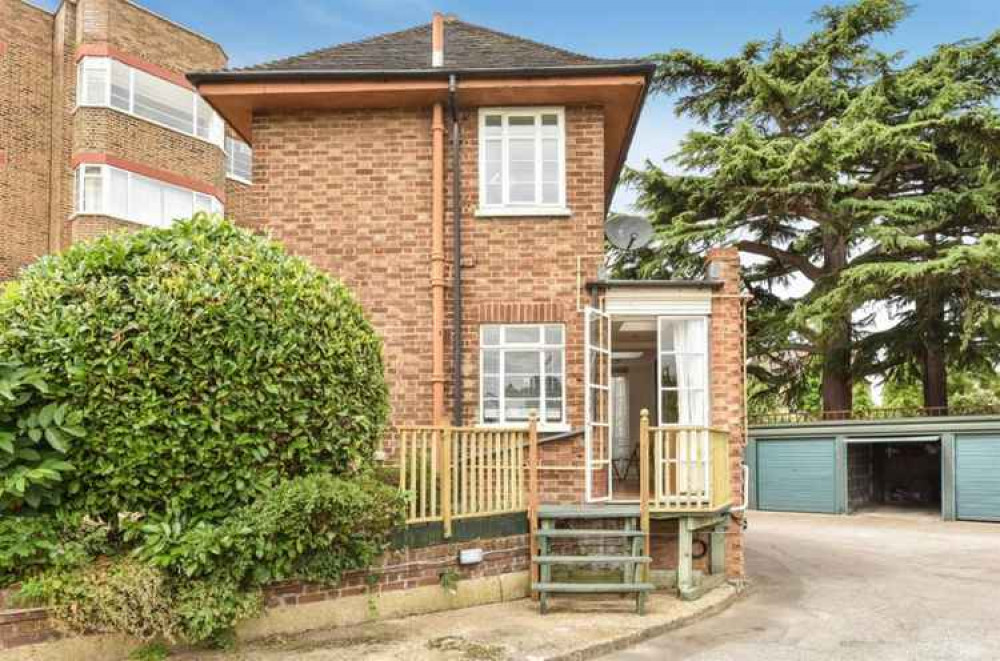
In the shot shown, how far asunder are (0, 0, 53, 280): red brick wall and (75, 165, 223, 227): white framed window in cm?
131

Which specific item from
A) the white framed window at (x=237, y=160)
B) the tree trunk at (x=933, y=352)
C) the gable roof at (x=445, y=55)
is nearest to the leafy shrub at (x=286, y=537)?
the gable roof at (x=445, y=55)

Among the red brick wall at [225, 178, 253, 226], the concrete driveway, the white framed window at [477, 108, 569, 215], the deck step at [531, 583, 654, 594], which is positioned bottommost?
the concrete driveway

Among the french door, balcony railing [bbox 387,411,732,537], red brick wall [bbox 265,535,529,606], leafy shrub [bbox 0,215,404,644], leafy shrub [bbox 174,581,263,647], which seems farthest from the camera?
the french door

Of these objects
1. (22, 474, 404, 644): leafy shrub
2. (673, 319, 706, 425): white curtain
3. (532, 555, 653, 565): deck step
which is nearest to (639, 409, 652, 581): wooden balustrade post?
(532, 555, 653, 565): deck step

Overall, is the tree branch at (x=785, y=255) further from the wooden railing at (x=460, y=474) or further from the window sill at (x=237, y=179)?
the wooden railing at (x=460, y=474)

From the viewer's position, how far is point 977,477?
61.9ft

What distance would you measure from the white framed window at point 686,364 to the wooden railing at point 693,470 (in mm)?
453

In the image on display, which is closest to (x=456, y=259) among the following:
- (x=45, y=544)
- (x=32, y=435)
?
(x=32, y=435)

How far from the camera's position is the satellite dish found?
11.8 metres

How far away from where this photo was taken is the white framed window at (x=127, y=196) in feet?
68.0

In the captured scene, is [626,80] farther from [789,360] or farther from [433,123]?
[789,360]

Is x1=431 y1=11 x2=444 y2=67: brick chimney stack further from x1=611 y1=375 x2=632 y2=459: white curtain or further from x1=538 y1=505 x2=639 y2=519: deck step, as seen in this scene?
x1=611 y1=375 x2=632 y2=459: white curtain

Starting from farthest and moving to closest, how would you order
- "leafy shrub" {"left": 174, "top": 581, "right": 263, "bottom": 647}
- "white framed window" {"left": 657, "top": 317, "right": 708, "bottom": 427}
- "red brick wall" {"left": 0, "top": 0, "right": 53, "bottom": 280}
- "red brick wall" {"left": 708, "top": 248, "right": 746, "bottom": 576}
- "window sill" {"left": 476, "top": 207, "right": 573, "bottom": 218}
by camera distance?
"red brick wall" {"left": 0, "top": 0, "right": 53, "bottom": 280}
"window sill" {"left": 476, "top": 207, "right": 573, "bottom": 218}
"white framed window" {"left": 657, "top": 317, "right": 708, "bottom": 427}
"red brick wall" {"left": 708, "top": 248, "right": 746, "bottom": 576}
"leafy shrub" {"left": 174, "top": 581, "right": 263, "bottom": 647}

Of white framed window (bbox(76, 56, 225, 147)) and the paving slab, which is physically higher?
white framed window (bbox(76, 56, 225, 147))
